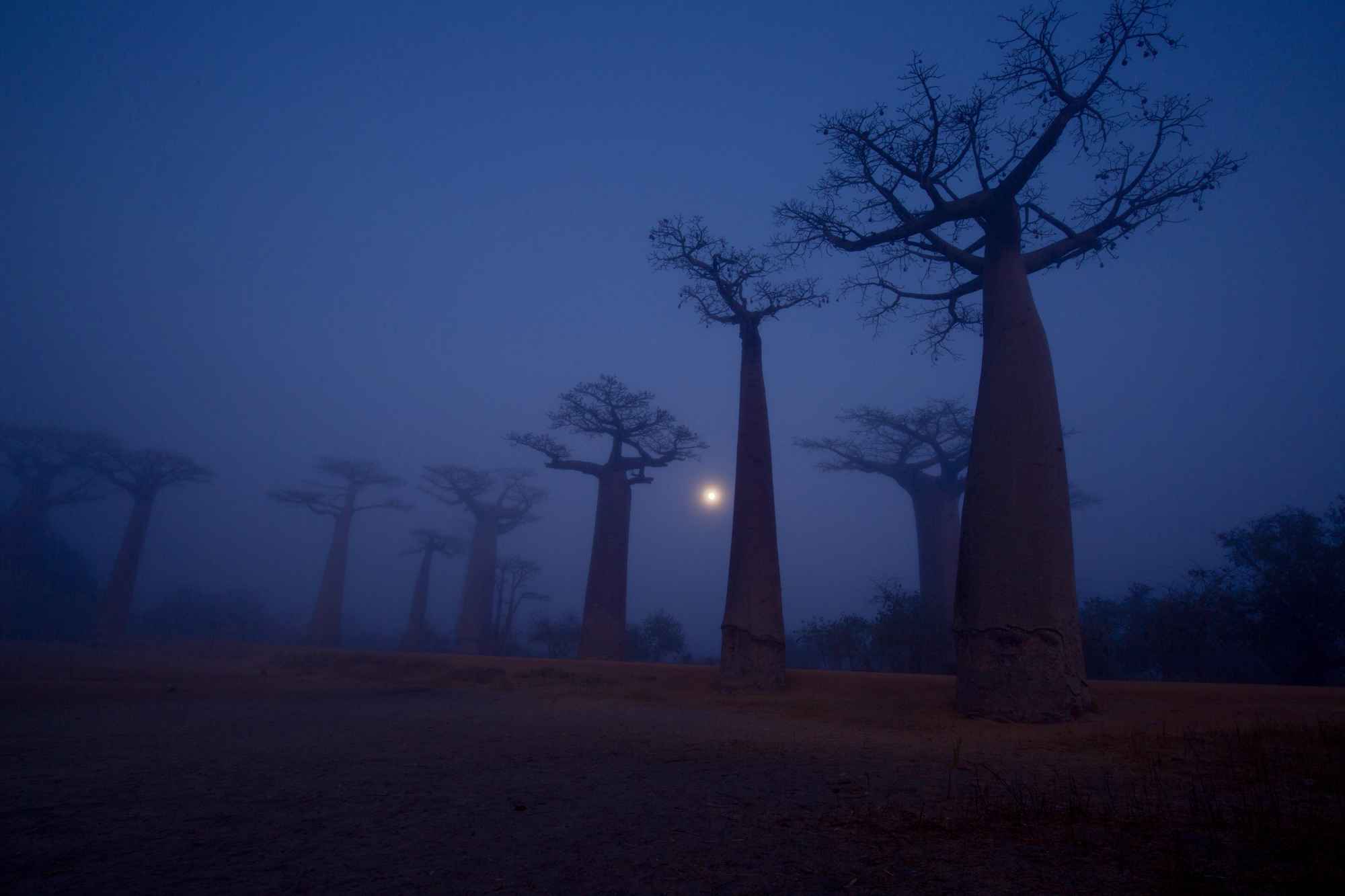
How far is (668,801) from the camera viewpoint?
3.43 m

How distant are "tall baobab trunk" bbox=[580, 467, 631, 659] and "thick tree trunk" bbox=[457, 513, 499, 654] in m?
10.9

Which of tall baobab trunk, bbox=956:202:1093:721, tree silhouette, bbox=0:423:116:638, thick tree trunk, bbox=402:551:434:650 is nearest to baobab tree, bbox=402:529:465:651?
thick tree trunk, bbox=402:551:434:650

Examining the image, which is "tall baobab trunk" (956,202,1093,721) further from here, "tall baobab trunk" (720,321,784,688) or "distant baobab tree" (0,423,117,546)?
"distant baobab tree" (0,423,117,546)

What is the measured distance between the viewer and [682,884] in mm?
2309

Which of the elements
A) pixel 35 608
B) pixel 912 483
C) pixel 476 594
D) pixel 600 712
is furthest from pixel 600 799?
pixel 35 608

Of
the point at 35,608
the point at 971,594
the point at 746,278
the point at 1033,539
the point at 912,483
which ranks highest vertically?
the point at 746,278

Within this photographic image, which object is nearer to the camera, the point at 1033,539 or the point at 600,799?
the point at 600,799

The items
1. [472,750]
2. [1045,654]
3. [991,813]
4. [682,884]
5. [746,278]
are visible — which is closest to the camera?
[682,884]

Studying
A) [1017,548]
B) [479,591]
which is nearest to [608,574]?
[479,591]

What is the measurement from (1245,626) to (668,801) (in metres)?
14.1

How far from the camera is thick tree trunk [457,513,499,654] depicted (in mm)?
27125

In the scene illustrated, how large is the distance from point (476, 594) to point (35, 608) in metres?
17.2

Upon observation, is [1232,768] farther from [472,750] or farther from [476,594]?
[476,594]

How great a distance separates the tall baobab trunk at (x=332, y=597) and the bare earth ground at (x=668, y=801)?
23209mm
